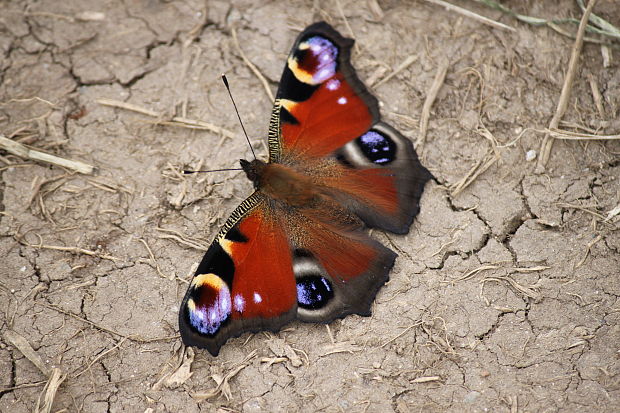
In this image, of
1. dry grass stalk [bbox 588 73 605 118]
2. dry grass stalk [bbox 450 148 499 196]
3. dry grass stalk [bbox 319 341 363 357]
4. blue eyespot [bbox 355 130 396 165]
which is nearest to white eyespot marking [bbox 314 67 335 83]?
blue eyespot [bbox 355 130 396 165]

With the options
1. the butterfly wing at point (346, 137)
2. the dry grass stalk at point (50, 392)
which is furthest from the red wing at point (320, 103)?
the dry grass stalk at point (50, 392)

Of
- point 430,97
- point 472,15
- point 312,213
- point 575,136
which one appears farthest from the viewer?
point 472,15

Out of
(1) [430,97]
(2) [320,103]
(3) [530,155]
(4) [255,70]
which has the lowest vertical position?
(3) [530,155]

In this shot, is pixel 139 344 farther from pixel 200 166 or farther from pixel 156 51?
pixel 156 51

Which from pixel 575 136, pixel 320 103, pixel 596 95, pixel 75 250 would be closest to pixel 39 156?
pixel 75 250

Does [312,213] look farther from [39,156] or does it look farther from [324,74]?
[39,156]

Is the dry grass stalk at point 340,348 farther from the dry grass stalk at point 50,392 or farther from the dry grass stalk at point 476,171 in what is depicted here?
the dry grass stalk at point 50,392

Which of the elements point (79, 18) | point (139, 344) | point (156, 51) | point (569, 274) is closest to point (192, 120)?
point (156, 51)
